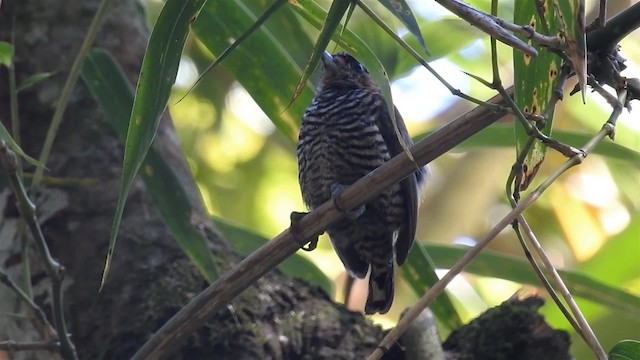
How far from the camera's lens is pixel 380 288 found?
2291 mm

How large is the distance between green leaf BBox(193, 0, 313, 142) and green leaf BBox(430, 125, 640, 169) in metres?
0.42

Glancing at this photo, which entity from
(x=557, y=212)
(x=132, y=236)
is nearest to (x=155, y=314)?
(x=132, y=236)

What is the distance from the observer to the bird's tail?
2.21 meters

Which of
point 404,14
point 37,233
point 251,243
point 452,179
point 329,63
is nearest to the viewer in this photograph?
point 404,14

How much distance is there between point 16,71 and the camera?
6.70ft

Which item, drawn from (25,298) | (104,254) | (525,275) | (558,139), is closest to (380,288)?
(525,275)

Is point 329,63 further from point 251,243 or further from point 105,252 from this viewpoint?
point 105,252

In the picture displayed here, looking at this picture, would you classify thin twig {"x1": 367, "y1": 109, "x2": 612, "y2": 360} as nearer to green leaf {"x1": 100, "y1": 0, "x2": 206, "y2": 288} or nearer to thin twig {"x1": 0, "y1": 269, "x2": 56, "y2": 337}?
green leaf {"x1": 100, "y1": 0, "x2": 206, "y2": 288}

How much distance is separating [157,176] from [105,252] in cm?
25

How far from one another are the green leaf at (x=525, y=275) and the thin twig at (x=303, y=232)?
2.44 ft

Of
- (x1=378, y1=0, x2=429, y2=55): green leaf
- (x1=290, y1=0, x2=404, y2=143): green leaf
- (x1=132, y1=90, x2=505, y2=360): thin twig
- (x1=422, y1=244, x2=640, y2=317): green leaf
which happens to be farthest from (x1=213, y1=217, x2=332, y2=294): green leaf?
(x1=378, y1=0, x2=429, y2=55): green leaf

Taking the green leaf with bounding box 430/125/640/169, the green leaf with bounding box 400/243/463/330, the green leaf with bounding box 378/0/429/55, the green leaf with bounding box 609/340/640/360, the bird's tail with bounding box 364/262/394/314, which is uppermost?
the green leaf with bounding box 430/125/640/169

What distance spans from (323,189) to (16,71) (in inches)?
29.9

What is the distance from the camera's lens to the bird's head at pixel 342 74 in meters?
2.52
